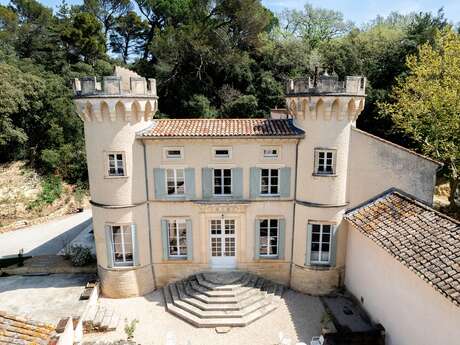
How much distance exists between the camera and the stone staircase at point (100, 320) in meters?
16.2

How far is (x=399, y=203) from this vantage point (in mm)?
16000

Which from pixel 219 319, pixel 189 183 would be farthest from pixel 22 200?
pixel 219 319

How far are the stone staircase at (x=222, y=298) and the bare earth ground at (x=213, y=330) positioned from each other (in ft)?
1.17

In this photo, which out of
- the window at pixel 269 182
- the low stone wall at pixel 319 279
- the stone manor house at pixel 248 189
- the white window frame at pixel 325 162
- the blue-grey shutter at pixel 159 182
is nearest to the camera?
the stone manor house at pixel 248 189

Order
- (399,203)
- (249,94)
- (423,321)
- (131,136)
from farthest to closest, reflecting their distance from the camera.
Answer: (249,94) < (131,136) < (399,203) < (423,321)

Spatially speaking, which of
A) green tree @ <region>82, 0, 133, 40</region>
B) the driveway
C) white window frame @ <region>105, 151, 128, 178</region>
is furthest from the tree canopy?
white window frame @ <region>105, 151, 128, 178</region>

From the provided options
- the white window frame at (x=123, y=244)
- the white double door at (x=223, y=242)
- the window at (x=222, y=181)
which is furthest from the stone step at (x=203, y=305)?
the window at (x=222, y=181)

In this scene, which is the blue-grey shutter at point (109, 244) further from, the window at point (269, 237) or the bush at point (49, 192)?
the bush at point (49, 192)

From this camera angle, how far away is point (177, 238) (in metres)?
19.0

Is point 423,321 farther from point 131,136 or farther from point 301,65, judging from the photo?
point 301,65

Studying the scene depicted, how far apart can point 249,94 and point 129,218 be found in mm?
27993

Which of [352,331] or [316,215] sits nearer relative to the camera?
[352,331]

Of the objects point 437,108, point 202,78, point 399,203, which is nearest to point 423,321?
point 399,203

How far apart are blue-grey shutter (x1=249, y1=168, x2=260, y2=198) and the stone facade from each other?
5 centimetres
